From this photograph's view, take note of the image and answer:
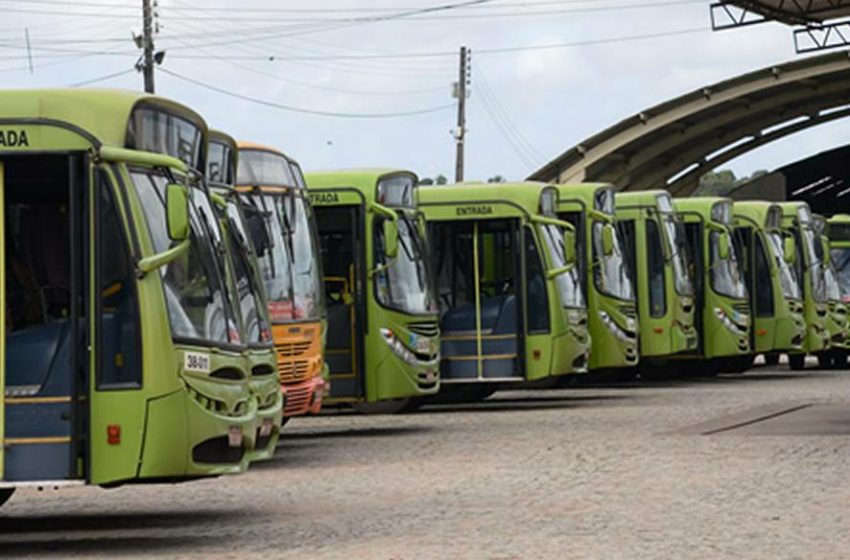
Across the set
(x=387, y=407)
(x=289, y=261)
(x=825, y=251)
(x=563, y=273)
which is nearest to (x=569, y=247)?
(x=563, y=273)

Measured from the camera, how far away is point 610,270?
3172 centimetres

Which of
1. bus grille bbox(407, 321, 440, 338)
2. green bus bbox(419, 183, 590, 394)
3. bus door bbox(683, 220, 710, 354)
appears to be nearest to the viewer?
bus grille bbox(407, 321, 440, 338)

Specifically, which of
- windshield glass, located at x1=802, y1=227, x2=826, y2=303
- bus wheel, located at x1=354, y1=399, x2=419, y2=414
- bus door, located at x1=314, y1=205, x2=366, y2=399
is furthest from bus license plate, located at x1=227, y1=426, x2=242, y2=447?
windshield glass, located at x1=802, y1=227, x2=826, y2=303

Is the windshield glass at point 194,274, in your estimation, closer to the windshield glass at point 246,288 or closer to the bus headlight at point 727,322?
the windshield glass at point 246,288

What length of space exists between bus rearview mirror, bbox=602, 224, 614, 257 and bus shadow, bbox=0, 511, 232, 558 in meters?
15.8

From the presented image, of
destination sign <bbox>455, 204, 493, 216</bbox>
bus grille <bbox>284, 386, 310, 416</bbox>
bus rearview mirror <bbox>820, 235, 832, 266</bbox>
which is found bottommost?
bus grille <bbox>284, 386, 310, 416</bbox>

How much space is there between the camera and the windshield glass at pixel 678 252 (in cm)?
3438

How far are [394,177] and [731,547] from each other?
12.5 metres

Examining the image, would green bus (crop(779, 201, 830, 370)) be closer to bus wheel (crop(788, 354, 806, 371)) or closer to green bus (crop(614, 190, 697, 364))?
bus wheel (crop(788, 354, 806, 371))

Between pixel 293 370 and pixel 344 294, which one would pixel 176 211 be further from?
pixel 344 294

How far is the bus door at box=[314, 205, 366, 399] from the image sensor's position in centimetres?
2398

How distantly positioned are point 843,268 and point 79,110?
32042mm

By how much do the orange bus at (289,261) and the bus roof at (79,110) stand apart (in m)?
7.03

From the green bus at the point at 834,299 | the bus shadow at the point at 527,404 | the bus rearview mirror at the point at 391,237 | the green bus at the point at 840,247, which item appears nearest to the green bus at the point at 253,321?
the bus rearview mirror at the point at 391,237
